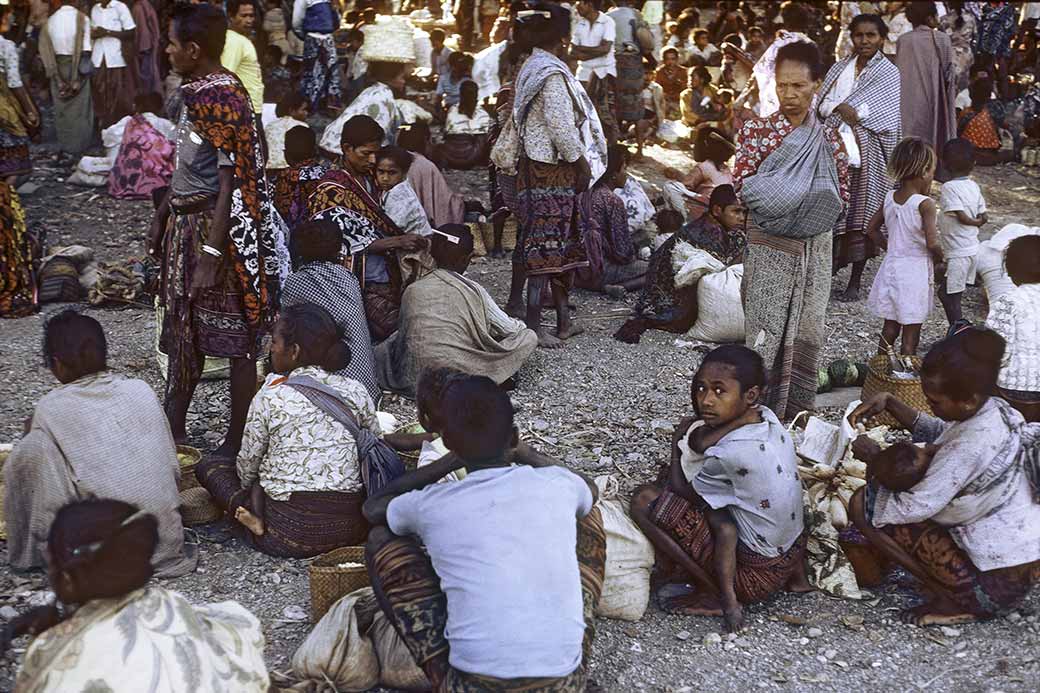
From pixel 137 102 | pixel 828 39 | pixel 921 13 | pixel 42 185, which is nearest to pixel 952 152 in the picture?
pixel 921 13

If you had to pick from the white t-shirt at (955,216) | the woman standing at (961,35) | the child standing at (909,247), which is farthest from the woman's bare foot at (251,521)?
the woman standing at (961,35)

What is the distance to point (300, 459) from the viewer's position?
13.2 ft

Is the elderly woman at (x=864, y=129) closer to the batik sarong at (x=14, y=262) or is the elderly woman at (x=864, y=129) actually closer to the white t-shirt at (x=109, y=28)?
the batik sarong at (x=14, y=262)

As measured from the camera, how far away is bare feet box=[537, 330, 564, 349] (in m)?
6.54

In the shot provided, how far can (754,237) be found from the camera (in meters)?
5.05

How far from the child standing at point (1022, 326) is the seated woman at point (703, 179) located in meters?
3.75

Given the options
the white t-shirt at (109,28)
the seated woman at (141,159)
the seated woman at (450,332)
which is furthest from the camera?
the white t-shirt at (109,28)

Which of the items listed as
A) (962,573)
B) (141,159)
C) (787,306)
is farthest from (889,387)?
(141,159)

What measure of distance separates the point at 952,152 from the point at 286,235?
3809 mm

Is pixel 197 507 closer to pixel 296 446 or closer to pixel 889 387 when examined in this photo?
pixel 296 446

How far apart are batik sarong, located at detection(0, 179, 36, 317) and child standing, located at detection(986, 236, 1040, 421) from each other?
5547 millimetres

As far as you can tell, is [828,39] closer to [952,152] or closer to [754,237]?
[952,152]

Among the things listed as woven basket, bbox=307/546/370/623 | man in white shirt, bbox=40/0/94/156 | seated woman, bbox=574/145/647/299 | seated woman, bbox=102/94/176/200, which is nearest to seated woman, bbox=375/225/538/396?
seated woman, bbox=574/145/647/299

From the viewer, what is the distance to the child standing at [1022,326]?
463 centimetres
